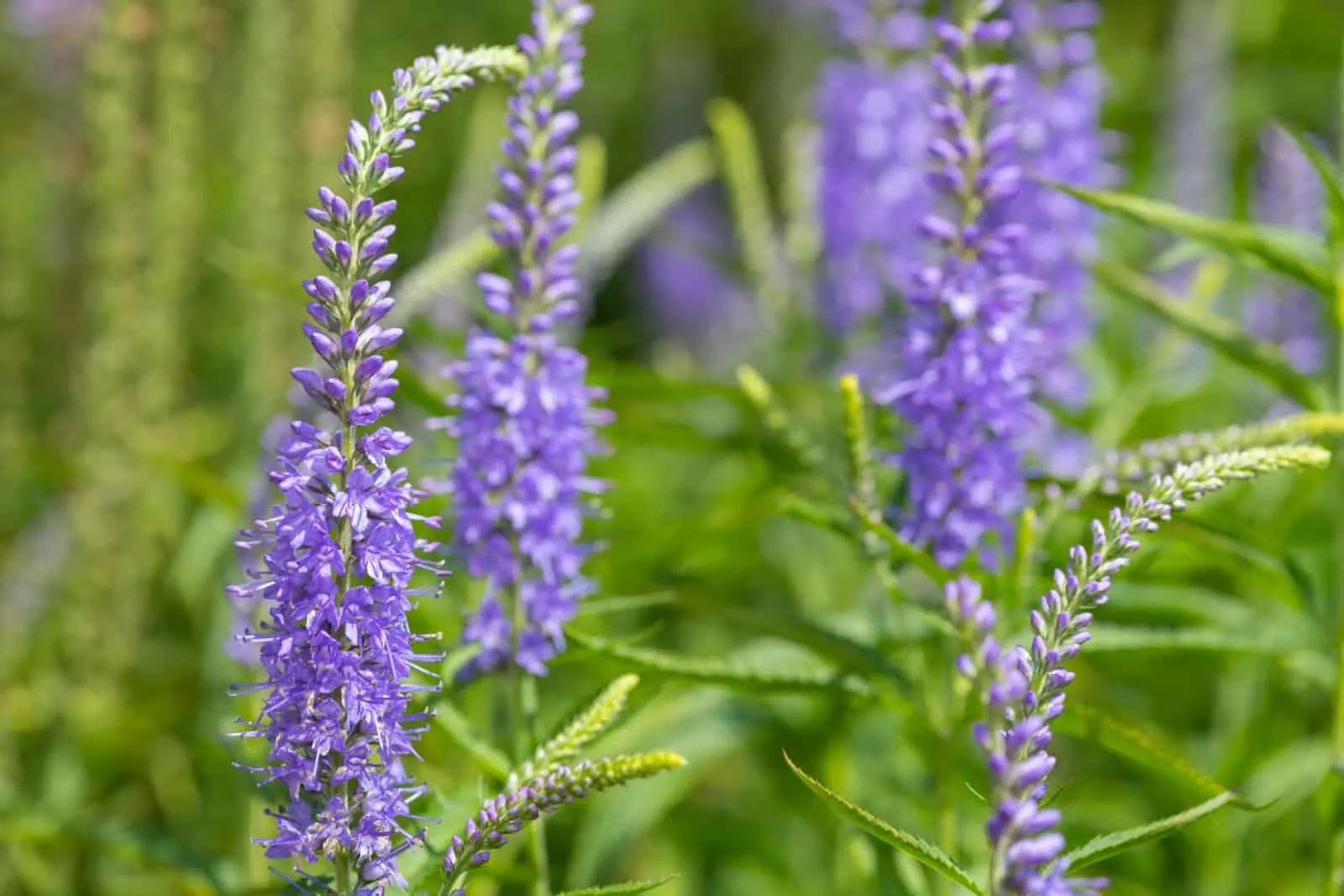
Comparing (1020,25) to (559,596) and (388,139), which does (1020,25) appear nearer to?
(559,596)

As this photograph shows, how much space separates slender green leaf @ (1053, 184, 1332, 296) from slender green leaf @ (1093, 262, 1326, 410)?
0.16 m

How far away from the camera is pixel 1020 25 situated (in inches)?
154

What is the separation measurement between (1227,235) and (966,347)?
1.88 feet

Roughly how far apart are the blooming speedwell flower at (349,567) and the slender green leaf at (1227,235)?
1.35m

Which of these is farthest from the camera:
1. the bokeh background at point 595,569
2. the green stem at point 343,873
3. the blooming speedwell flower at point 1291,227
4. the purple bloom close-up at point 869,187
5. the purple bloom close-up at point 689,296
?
the purple bloom close-up at point 689,296

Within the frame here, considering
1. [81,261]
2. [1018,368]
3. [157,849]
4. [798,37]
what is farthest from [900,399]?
[798,37]

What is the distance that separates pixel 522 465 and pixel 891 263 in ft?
6.47

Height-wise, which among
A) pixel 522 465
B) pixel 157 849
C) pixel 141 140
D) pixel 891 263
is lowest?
pixel 157 849

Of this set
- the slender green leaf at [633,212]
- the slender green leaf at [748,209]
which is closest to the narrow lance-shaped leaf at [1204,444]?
the slender green leaf at [748,209]

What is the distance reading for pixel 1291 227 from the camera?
468 cm

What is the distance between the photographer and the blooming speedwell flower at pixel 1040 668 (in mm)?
1543

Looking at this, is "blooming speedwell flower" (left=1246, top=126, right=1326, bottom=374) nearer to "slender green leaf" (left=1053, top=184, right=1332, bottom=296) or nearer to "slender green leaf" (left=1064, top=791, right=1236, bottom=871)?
"slender green leaf" (left=1053, top=184, right=1332, bottom=296)

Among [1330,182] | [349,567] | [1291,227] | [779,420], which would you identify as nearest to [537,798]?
[349,567]

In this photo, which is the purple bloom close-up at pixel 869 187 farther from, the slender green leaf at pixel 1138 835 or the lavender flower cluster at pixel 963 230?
the slender green leaf at pixel 1138 835
